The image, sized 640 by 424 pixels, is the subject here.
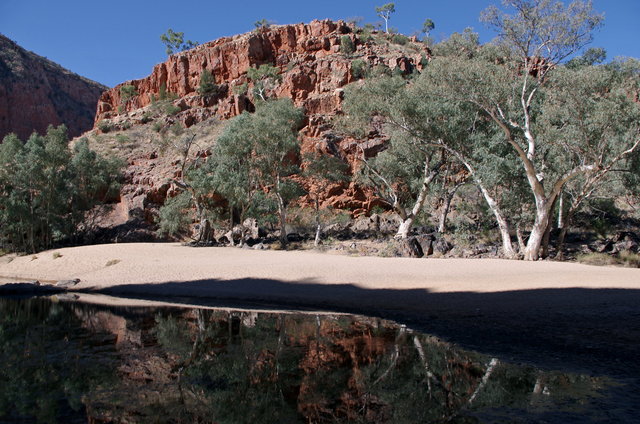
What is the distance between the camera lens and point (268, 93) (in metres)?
45.9

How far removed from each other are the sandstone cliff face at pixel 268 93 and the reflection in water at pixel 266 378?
971 inches

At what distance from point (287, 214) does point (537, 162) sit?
55.3 feet

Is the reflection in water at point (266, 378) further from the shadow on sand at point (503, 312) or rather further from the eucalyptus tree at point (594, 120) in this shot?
the eucalyptus tree at point (594, 120)

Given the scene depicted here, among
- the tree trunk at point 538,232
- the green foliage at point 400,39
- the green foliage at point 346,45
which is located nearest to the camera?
the tree trunk at point 538,232

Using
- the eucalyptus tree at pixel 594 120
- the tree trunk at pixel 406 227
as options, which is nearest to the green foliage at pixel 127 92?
the tree trunk at pixel 406 227

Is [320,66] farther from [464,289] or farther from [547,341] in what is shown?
[547,341]

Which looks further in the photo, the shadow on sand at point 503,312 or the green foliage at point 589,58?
the green foliage at point 589,58

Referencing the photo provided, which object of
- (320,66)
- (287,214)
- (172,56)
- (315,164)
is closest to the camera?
(315,164)

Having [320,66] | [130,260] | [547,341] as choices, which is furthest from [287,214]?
[547,341]

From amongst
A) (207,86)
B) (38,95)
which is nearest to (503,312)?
(207,86)

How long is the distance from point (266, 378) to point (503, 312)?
5992mm

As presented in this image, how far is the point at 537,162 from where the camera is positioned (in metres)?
21.7

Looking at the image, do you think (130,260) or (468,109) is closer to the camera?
(130,260)

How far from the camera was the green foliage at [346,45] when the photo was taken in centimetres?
4861
